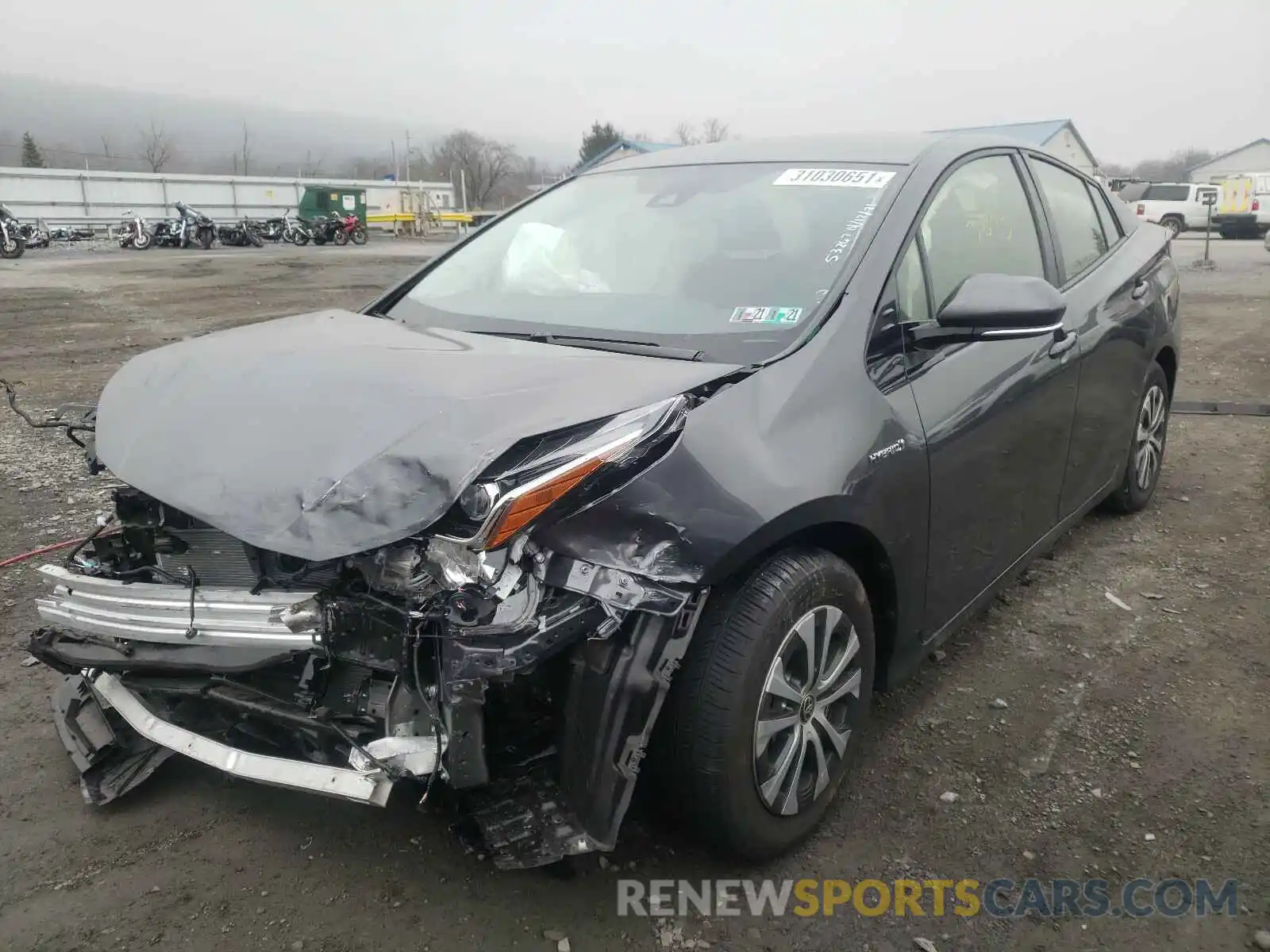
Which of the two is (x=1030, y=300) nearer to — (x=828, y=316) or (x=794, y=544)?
(x=828, y=316)

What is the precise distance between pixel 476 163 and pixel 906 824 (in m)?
92.0

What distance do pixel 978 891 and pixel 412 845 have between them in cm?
138

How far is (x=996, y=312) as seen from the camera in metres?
2.42

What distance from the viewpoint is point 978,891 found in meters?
2.17

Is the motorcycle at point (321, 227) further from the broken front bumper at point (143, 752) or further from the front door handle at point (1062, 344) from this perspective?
the front door handle at point (1062, 344)

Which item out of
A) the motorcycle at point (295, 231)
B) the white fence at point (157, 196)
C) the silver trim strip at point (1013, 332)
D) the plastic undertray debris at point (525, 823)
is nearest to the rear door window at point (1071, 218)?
the silver trim strip at point (1013, 332)

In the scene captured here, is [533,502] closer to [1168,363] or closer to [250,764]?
[250,764]

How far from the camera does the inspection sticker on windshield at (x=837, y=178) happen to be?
2744 millimetres

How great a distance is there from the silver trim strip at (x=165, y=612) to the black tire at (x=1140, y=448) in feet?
12.1

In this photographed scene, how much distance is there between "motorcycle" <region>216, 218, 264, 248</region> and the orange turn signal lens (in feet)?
115

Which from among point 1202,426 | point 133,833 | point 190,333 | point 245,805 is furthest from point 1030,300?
point 190,333

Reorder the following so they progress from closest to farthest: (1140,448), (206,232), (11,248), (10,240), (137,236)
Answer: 1. (1140,448)
2. (10,240)
3. (11,248)
4. (137,236)
5. (206,232)

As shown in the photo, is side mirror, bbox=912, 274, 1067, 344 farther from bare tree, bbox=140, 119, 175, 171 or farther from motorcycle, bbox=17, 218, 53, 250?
bare tree, bbox=140, 119, 175, 171

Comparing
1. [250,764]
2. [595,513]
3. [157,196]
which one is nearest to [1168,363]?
[595,513]
